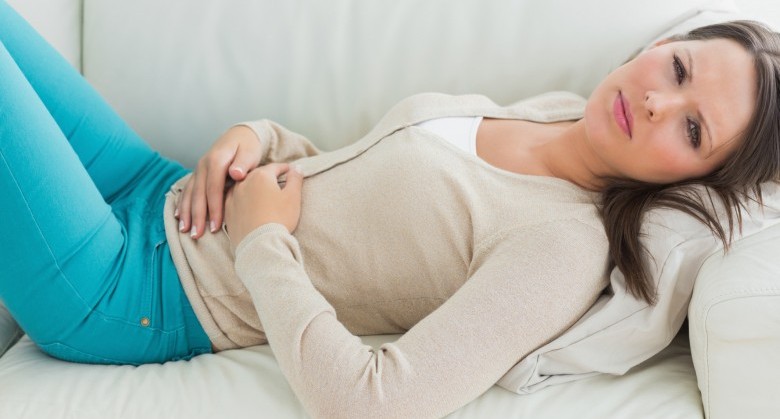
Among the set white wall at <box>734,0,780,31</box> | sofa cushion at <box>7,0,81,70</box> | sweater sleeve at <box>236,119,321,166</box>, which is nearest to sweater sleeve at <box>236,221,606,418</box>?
sweater sleeve at <box>236,119,321,166</box>

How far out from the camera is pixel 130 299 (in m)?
1.17

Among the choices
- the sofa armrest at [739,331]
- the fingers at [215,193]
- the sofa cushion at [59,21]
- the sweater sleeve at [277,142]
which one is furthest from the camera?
the sofa cushion at [59,21]

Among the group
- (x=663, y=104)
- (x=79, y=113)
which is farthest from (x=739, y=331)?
(x=79, y=113)

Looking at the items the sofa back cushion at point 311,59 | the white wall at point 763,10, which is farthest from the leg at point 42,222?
the white wall at point 763,10

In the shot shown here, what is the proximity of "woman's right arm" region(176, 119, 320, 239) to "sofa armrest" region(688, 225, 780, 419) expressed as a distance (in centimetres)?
80

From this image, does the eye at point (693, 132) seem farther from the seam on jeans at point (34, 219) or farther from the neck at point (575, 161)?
the seam on jeans at point (34, 219)

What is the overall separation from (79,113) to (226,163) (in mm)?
284

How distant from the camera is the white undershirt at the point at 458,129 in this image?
1.25m

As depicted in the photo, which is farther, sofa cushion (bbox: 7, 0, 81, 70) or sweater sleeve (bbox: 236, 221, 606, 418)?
sofa cushion (bbox: 7, 0, 81, 70)

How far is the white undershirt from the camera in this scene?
49.1 inches

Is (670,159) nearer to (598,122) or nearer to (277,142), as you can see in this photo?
(598,122)

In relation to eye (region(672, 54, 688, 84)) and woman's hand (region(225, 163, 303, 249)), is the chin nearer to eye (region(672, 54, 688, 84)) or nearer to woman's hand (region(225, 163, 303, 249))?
eye (region(672, 54, 688, 84))

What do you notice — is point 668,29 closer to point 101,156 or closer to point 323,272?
point 323,272

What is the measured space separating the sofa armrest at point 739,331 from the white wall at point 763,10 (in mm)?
583
